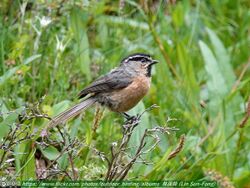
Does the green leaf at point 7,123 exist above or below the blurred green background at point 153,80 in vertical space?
above

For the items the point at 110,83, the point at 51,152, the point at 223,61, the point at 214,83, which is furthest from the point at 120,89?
the point at 223,61

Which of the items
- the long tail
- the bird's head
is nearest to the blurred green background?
the long tail

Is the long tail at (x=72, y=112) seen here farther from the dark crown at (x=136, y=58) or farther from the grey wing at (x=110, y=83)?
the dark crown at (x=136, y=58)

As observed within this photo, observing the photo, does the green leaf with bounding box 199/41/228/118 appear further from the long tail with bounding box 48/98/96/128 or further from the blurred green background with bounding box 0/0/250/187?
the long tail with bounding box 48/98/96/128

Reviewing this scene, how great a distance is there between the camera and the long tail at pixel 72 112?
5122mm

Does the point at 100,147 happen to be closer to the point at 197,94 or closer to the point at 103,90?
the point at 103,90

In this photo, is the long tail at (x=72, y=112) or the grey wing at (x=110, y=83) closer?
the long tail at (x=72, y=112)

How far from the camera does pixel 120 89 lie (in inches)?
229

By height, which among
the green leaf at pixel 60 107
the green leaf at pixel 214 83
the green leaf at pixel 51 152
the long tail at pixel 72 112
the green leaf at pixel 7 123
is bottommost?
the green leaf at pixel 214 83

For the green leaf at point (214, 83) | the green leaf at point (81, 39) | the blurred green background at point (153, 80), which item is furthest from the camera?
the green leaf at point (214, 83)

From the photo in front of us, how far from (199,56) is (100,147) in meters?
2.80

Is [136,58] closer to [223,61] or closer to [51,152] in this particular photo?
[51,152]

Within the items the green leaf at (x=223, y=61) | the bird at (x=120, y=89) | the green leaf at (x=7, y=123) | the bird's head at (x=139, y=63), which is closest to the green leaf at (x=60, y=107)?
the bird at (x=120, y=89)

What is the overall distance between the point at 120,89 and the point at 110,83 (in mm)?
91
